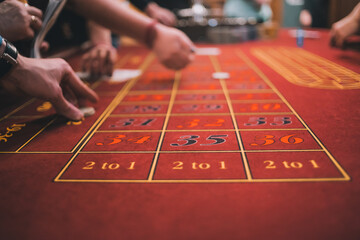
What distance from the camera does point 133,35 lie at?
2.12m

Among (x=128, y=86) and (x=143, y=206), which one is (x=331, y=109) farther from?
(x=128, y=86)

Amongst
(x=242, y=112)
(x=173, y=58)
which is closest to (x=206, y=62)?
(x=173, y=58)

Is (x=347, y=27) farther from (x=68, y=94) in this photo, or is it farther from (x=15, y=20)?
(x=15, y=20)

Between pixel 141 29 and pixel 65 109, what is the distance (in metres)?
0.92

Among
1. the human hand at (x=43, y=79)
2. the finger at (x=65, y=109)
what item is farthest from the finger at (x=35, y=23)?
the finger at (x=65, y=109)

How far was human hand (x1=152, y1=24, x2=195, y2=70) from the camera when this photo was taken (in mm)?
2020

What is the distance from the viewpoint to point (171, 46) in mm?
2025

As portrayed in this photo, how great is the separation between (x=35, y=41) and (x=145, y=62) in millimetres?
1605

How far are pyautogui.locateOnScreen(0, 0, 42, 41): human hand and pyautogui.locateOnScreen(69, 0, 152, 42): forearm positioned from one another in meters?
0.53

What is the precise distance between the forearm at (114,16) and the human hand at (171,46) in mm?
113

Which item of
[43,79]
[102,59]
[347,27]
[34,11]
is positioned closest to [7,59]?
[43,79]

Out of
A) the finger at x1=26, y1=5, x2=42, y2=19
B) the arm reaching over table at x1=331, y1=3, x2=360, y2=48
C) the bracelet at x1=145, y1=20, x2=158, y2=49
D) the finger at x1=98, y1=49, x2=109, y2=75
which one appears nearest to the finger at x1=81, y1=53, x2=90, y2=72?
the finger at x1=98, y1=49, x2=109, y2=75

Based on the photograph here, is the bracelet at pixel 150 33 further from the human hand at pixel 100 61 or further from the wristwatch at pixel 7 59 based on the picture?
the wristwatch at pixel 7 59

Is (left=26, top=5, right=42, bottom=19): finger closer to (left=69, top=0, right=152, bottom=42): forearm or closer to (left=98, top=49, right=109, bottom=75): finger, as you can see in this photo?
(left=69, top=0, right=152, bottom=42): forearm
